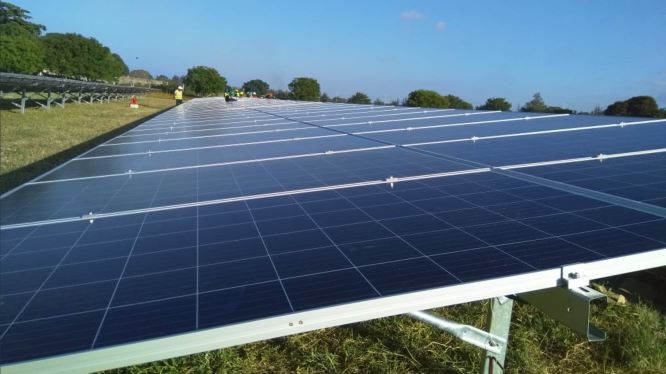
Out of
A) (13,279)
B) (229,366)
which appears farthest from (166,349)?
(229,366)

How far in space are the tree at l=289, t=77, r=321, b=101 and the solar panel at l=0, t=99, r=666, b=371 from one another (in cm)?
8322

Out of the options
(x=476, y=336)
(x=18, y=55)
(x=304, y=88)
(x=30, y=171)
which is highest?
(x=18, y=55)

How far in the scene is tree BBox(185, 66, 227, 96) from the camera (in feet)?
336

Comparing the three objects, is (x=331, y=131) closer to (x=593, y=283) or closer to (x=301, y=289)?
(x=593, y=283)

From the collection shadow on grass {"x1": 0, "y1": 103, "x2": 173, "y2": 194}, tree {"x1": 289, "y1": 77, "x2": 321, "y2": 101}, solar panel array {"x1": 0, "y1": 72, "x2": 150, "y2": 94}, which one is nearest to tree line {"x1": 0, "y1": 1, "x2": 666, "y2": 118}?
tree {"x1": 289, "y1": 77, "x2": 321, "y2": 101}

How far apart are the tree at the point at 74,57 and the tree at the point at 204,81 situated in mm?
20907

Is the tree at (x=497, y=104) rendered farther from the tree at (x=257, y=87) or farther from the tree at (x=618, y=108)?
the tree at (x=257, y=87)

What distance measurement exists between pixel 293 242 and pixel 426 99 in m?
51.8

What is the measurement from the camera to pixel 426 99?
5288 centimetres

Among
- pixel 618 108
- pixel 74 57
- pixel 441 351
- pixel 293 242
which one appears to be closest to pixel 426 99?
pixel 618 108

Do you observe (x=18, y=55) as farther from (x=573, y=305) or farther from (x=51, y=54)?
(x=573, y=305)

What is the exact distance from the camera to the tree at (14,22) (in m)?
95.4

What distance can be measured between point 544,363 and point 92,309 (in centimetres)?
428

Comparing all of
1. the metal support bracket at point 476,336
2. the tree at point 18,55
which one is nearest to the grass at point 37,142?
the metal support bracket at point 476,336
